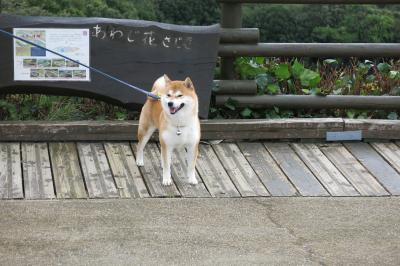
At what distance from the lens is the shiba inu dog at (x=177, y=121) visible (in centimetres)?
643

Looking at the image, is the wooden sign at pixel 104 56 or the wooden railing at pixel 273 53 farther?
the wooden railing at pixel 273 53

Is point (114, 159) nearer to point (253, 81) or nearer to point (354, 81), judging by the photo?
point (253, 81)

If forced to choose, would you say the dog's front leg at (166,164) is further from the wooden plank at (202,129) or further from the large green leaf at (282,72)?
the large green leaf at (282,72)

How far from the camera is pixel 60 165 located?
22.7ft

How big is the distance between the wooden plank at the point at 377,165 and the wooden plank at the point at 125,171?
195 centimetres

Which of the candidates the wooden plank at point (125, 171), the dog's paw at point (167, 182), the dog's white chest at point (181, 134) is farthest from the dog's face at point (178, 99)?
the wooden plank at point (125, 171)

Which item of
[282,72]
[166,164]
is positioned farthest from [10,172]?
[282,72]

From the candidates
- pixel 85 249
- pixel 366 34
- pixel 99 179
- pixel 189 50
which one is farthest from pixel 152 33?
pixel 366 34

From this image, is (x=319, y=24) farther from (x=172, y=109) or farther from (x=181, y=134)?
(x=172, y=109)

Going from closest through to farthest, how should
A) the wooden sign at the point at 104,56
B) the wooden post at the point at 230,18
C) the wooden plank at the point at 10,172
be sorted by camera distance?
the wooden plank at the point at 10,172 < the wooden sign at the point at 104,56 < the wooden post at the point at 230,18

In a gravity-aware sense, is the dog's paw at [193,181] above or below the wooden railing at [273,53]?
below

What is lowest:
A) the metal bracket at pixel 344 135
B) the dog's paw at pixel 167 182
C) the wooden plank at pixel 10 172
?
the wooden plank at pixel 10 172

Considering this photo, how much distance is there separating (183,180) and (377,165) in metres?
1.73

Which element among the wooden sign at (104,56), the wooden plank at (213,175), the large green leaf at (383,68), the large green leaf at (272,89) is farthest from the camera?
the large green leaf at (383,68)
